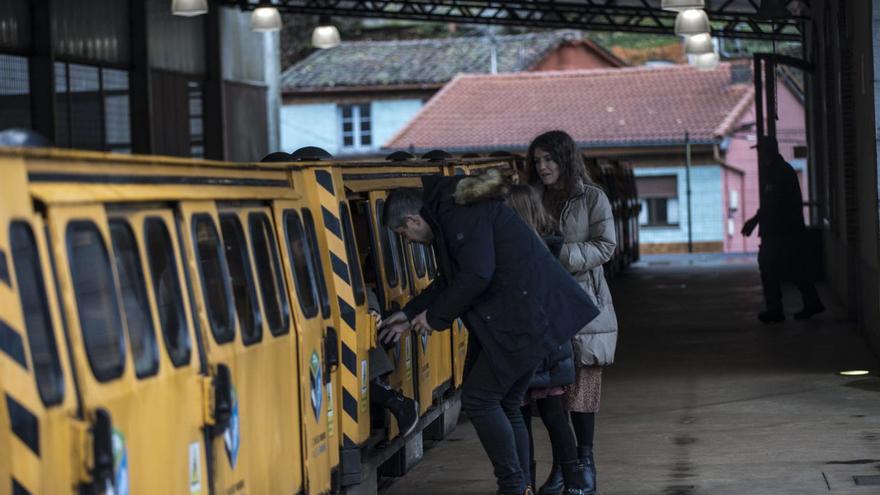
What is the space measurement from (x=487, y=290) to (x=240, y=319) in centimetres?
178

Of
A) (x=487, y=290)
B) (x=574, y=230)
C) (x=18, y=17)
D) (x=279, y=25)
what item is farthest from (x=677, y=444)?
(x=279, y=25)

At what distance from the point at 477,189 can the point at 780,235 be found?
1186 cm

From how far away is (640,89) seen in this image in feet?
199

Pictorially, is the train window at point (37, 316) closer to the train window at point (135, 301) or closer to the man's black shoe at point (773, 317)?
the train window at point (135, 301)

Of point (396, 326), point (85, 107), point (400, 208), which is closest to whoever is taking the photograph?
point (400, 208)

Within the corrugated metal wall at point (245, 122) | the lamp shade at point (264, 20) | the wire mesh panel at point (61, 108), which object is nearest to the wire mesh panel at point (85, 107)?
the wire mesh panel at point (61, 108)

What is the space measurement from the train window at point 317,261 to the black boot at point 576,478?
1596mm

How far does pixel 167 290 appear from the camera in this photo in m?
6.02

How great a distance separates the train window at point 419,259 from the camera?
Answer: 37.6 ft

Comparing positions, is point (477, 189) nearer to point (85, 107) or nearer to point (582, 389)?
point (582, 389)

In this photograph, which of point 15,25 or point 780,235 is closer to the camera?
point 780,235

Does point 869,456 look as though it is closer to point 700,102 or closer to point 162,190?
point 162,190

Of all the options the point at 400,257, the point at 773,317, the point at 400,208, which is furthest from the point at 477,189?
the point at 773,317

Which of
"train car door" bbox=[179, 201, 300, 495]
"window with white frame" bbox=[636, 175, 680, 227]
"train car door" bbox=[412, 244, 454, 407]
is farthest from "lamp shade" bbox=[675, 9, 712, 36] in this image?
"window with white frame" bbox=[636, 175, 680, 227]
